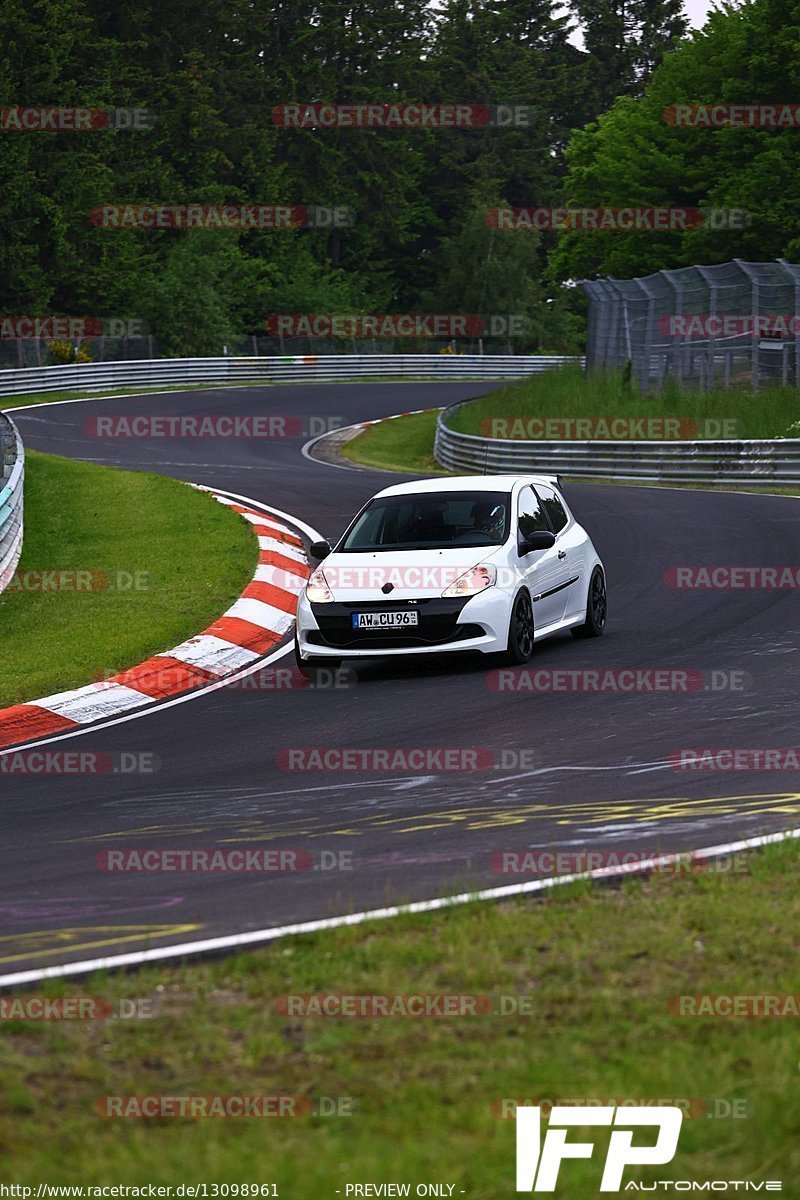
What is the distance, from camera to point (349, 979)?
5.11 m

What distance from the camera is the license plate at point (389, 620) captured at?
12.6m

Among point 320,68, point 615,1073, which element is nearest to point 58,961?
point 615,1073

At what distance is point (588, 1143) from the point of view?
3850 millimetres

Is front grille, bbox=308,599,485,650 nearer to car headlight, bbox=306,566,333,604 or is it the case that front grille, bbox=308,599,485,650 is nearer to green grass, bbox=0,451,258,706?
car headlight, bbox=306,566,333,604

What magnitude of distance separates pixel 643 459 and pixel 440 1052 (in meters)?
26.5

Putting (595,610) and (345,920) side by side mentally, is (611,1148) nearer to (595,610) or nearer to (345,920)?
(345,920)

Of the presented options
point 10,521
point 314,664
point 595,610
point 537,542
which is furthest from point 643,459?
point 314,664

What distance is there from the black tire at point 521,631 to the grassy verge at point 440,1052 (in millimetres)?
6683

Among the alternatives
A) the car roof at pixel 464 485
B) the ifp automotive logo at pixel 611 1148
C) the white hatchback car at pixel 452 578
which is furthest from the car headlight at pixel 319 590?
the ifp automotive logo at pixel 611 1148

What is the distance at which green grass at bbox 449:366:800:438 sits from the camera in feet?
102

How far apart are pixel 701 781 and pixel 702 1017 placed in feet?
12.1

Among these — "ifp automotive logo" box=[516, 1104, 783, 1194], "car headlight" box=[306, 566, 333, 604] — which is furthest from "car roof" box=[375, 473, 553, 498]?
"ifp automotive logo" box=[516, 1104, 783, 1194]

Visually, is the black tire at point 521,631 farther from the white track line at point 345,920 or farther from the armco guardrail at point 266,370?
the armco guardrail at point 266,370

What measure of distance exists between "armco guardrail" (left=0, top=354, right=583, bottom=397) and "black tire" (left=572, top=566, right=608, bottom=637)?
115 ft
